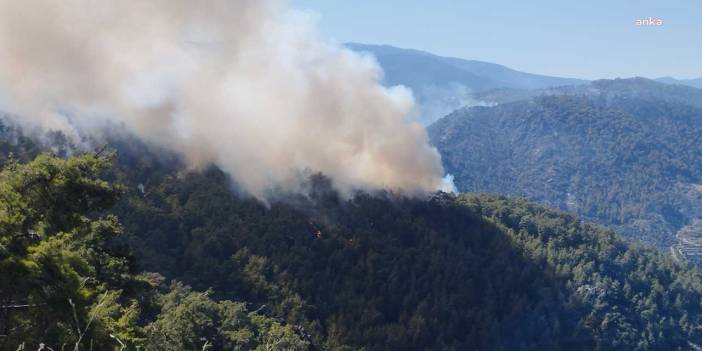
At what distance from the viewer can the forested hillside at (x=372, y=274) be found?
Answer: 53938 millimetres

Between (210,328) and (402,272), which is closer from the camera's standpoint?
(210,328)

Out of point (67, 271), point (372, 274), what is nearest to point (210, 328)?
point (67, 271)

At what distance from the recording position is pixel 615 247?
98812 millimetres

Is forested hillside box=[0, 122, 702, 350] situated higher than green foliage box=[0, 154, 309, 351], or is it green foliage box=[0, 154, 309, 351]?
green foliage box=[0, 154, 309, 351]

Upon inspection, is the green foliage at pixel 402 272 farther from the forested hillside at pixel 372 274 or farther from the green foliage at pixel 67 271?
the green foliage at pixel 67 271

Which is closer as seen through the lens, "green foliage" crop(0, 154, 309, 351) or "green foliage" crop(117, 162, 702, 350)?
"green foliage" crop(0, 154, 309, 351)

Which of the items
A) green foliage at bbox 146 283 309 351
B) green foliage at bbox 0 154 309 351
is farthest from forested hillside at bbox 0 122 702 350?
green foliage at bbox 0 154 309 351

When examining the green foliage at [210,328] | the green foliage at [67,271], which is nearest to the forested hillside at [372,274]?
the green foliage at [210,328]

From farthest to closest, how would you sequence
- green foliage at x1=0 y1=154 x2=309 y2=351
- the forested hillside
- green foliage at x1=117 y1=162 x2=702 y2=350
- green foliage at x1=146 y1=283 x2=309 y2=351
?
1. green foliage at x1=117 y1=162 x2=702 y2=350
2. the forested hillside
3. green foliage at x1=146 y1=283 x2=309 y2=351
4. green foliage at x1=0 y1=154 x2=309 y2=351

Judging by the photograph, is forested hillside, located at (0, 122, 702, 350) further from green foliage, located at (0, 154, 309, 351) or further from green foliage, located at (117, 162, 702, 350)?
green foliage, located at (0, 154, 309, 351)

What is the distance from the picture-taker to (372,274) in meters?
67.1

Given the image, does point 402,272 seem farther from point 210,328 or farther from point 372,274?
point 210,328

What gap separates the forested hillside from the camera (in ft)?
177

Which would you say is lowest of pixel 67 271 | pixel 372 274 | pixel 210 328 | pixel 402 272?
pixel 402 272
